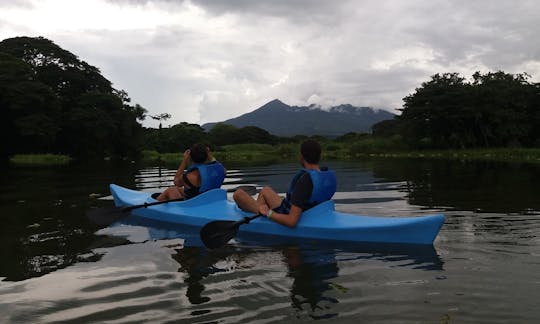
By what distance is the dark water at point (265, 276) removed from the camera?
3.81m

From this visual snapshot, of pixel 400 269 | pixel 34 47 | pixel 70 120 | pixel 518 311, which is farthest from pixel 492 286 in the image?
pixel 34 47

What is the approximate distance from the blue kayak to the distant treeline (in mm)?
33001

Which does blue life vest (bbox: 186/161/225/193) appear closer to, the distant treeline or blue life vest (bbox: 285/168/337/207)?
blue life vest (bbox: 285/168/337/207)

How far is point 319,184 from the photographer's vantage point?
614cm

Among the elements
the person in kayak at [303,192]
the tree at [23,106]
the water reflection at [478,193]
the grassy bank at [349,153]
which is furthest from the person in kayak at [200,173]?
the tree at [23,106]

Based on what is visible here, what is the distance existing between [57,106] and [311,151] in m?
A: 38.1

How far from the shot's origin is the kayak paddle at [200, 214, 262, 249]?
598 centimetres

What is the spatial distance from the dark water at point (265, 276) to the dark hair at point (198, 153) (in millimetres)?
1306

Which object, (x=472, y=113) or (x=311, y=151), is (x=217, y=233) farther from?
(x=472, y=113)

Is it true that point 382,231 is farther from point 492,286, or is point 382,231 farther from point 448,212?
point 448,212

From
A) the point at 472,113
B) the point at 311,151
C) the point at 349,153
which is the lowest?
the point at 349,153

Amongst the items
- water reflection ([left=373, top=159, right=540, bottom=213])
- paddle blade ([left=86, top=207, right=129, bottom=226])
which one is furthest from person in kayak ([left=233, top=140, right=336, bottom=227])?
water reflection ([left=373, top=159, right=540, bottom=213])

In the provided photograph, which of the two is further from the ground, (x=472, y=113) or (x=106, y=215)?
(x=472, y=113)

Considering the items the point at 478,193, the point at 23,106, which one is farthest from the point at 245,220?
the point at 23,106
